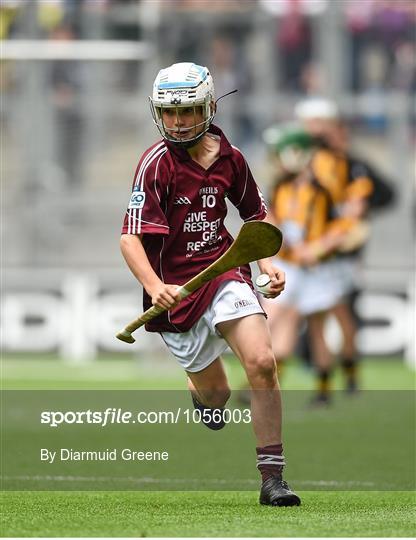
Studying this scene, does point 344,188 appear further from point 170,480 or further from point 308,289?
point 170,480

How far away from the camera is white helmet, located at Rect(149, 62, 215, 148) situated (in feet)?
21.2

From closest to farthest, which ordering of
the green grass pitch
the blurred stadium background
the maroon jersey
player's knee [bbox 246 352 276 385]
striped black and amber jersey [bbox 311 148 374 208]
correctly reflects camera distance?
1. the green grass pitch
2. player's knee [bbox 246 352 276 385]
3. the maroon jersey
4. striped black and amber jersey [bbox 311 148 374 208]
5. the blurred stadium background

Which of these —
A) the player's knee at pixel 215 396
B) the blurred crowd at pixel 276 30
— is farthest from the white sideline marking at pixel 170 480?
the blurred crowd at pixel 276 30

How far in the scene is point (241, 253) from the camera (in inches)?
250

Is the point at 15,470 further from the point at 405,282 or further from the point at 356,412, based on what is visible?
the point at 405,282

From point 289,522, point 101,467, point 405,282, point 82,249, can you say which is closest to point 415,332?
point 405,282

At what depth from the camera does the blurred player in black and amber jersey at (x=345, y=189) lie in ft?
40.7

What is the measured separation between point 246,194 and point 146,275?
0.74 metres

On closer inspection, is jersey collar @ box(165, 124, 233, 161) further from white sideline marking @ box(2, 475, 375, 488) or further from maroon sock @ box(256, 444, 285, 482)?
white sideline marking @ box(2, 475, 375, 488)

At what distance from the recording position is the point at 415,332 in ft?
50.6

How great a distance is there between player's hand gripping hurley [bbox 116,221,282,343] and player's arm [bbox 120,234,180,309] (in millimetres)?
50

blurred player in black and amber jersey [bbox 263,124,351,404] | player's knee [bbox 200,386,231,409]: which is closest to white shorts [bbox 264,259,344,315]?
blurred player in black and amber jersey [bbox 263,124,351,404]

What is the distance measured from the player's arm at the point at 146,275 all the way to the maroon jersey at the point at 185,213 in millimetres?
55

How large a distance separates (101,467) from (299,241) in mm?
→ 4311
